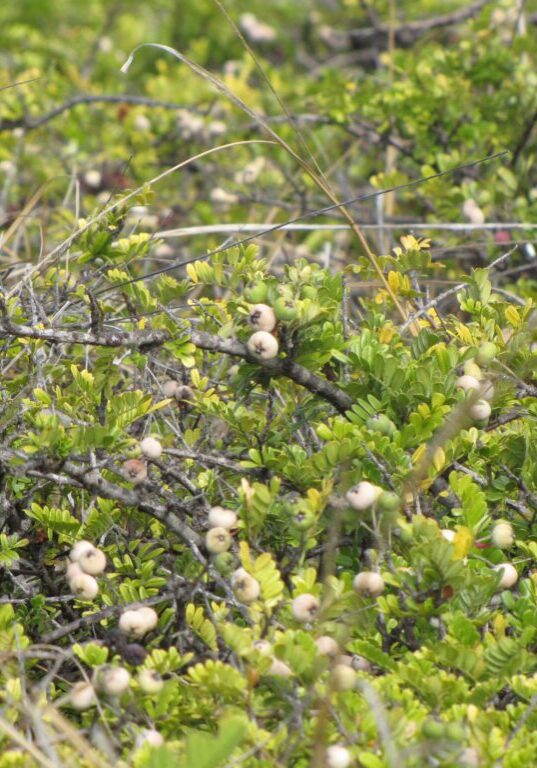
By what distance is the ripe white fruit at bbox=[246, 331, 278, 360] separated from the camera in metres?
1.44

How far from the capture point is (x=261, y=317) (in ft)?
4.72

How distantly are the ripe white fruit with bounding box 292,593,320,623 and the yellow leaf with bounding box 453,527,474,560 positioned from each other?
20cm

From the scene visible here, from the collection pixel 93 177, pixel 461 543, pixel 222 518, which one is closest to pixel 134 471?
pixel 222 518

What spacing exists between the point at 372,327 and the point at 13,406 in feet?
2.01

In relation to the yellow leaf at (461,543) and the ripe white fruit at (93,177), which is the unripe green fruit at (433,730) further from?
the ripe white fruit at (93,177)

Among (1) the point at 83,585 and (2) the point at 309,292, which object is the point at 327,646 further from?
(2) the point at 309,292

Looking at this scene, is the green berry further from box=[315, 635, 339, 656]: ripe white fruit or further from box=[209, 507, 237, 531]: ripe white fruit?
box=[315, 635, 339, 656]: ripe white fruit

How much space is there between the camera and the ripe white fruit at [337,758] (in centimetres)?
113

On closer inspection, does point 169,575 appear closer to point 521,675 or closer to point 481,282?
point 521,675

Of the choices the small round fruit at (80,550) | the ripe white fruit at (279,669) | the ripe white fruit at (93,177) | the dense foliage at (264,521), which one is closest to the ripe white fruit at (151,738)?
the dense foliage at (264,521)

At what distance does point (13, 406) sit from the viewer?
5.44 feet

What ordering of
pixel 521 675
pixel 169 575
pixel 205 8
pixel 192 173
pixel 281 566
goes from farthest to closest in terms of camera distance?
pixel 205 8 < pixel 192 173 < pixel 169 575 < pixel 281 566 < pixel 521 675

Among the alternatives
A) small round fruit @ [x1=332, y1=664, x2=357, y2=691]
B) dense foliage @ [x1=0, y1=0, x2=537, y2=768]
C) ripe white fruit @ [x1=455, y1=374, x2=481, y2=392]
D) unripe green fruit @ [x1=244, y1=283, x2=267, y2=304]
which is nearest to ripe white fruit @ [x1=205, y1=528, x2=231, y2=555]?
dense foliage @ [x1=0, y1=0, x2=537, y2=768]

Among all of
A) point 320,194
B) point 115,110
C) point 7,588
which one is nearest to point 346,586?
point 7,588
